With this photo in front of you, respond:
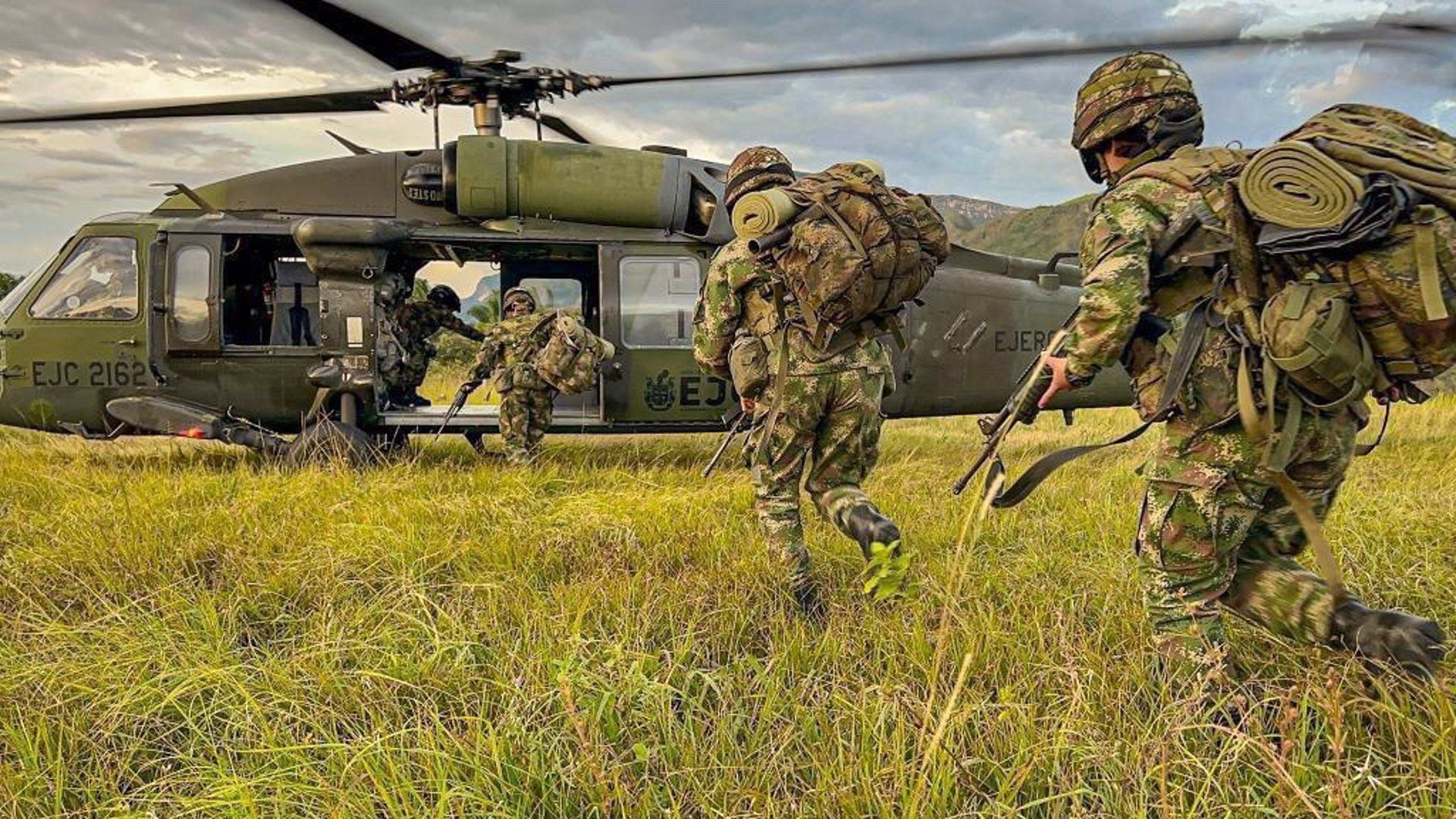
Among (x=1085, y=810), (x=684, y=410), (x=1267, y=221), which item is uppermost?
(x=1267, y=221)

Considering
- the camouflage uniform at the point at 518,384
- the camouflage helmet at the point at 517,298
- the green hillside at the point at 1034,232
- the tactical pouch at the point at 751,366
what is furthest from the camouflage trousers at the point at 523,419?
the green hillside at the point at 1034,232

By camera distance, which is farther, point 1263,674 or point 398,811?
point 1263,674

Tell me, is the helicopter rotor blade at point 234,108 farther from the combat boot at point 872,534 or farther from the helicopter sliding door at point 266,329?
the combat boot at point 872,534

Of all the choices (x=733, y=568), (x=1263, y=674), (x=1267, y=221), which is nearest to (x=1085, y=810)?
(x=1263, y=674)

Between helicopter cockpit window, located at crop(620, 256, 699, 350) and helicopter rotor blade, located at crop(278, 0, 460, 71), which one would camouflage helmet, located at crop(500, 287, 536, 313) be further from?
helicopter rotor blade, located at crop(278, 0, 460, 71)

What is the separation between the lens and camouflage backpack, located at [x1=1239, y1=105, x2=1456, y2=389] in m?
1.88

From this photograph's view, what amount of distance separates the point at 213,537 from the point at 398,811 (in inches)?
103

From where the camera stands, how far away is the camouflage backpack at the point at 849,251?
338cm

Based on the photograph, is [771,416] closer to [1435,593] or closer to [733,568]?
[733,568]

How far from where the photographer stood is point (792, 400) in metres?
3.59

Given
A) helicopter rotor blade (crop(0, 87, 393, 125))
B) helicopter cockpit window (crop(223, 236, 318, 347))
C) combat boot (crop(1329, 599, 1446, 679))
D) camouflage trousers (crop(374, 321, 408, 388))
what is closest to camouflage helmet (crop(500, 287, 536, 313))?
camouflage trousers (crop(374, 321, 408, 388))

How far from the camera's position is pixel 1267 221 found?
2049 mm

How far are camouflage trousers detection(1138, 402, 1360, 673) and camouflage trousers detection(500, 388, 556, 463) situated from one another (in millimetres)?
4636

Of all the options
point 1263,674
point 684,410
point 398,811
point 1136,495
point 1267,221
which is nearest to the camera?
point 398,811
